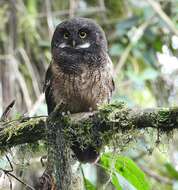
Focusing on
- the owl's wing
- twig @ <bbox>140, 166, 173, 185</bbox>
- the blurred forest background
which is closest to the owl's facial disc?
the owl's wing

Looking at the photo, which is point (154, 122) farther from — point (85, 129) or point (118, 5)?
point (118, 5)

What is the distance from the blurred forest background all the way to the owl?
2.54 ft

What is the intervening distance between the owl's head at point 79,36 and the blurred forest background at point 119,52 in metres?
0.75

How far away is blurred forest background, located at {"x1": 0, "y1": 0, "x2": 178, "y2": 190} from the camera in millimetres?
4277

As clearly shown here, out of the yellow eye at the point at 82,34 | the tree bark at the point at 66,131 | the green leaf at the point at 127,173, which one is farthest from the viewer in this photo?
the yellow eye at the point at 82,34

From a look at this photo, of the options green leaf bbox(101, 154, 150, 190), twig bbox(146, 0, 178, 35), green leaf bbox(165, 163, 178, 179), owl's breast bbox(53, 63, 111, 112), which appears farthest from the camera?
twig bbox(146, 0, 178, 35)

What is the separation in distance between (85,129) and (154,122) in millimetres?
371

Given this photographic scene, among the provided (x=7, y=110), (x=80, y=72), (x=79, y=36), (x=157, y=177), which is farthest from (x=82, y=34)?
(x=157, y=177)

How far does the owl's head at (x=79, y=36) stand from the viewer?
3.41 m

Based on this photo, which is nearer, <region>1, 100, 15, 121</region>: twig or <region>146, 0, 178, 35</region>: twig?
<region>1, 100, 15, 121</region>: twig

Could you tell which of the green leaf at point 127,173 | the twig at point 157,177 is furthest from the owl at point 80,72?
the twig at point 157,177

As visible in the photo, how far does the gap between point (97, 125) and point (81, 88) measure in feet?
2.67

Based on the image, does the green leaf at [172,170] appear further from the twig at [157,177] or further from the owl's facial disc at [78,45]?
the owl's facial disc at [78,45]

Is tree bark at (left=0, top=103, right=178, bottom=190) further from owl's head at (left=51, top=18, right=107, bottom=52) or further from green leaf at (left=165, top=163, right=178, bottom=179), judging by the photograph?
green leaf at (left=165, top=163, right=178, bottom=179)
